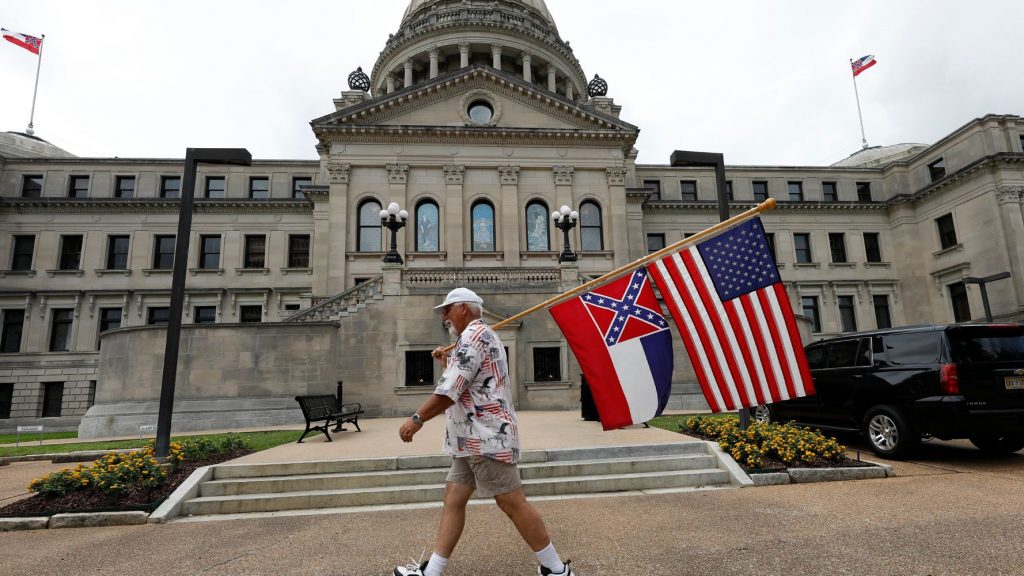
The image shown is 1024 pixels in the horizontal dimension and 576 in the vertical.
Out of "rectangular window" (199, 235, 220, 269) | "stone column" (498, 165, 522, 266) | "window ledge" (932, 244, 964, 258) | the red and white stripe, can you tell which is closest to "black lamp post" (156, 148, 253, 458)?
the red and white stripe

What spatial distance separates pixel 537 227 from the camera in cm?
2897

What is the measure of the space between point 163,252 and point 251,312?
7.76m

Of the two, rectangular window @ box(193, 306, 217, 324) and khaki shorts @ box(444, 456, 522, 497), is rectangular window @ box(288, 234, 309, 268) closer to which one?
rectangular window @ box(193, 306, 217, 324)

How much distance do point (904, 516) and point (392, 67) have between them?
174ft

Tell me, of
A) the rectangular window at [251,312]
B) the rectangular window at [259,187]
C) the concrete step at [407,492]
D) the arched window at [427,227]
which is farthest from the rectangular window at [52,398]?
the concrete step at [407,492]

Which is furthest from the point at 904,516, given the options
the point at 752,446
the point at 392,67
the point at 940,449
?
the point at 392,67

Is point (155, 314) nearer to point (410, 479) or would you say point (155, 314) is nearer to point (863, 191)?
point (410, 479)

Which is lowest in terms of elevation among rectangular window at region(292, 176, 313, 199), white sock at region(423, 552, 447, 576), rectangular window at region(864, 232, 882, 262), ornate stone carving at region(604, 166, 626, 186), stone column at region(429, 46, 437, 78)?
white sock at region(423, 552, 447, 576)

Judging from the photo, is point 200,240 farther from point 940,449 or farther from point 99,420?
point 940,449

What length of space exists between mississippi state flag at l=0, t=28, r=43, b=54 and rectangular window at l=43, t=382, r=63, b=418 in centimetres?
2410

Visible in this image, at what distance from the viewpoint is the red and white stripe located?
5855mm

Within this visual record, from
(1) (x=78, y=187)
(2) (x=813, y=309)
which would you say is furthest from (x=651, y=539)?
(1) (x=78, y=187)

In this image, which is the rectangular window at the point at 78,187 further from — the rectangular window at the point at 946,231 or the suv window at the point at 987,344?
the rectangular window at the point at 946,231

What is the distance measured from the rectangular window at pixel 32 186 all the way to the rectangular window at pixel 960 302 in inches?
2536
